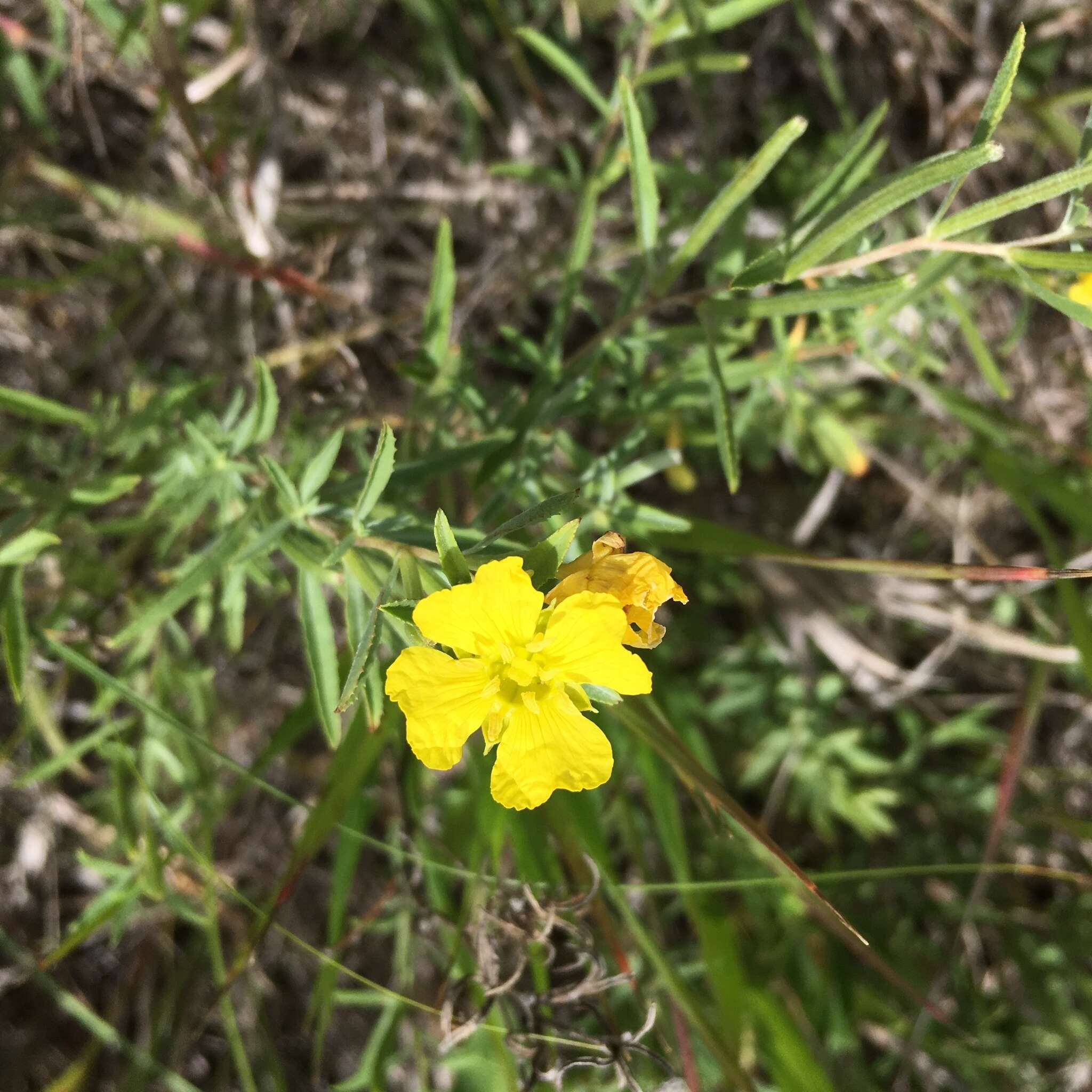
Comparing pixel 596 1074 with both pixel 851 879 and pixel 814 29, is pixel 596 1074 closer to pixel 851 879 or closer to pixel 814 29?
pixel 851 879

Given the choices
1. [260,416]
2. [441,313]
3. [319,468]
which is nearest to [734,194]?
[441,313]

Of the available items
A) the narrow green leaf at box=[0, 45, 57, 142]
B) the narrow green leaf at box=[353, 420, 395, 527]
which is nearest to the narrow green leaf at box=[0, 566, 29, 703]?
the narrow green leaf at box=[353, 420, 395, 527]

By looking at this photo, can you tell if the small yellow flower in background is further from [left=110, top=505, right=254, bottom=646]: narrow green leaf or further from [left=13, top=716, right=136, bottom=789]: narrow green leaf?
[left=13, top=716, right=136, bottom=789]: narrow green leaf

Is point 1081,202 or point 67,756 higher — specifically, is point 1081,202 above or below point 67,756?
above

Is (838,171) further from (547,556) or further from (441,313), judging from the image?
(547,556)

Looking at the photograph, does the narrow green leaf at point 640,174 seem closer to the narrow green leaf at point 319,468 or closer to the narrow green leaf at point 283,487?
the narrow green leaf at point 319,468
